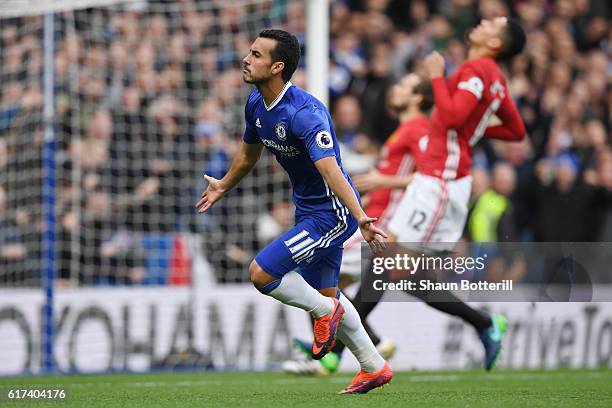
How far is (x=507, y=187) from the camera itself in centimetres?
1365

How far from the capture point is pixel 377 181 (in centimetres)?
891

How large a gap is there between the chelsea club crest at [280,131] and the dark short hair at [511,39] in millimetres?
2816

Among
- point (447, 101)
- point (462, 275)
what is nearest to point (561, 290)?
point (462, 275)

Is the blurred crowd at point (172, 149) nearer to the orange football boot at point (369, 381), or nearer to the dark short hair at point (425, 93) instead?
the dark short hair at point (425, 93)

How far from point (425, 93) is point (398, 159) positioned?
651 millimetres

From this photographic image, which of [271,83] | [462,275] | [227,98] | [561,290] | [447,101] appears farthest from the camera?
[227,98]

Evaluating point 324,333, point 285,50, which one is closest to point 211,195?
point 285,50

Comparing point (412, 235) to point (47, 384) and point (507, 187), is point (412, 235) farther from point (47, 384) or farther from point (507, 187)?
point (507, 187)

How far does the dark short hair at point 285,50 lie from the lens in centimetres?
691

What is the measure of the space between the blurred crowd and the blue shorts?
17.7ft

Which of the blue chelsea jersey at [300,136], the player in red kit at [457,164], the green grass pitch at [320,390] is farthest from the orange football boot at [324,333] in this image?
the player in red kit at [457,164]

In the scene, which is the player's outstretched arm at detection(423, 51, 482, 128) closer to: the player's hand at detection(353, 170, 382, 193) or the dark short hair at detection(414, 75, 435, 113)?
the player's hand at detection(353, 170, 382, 193)

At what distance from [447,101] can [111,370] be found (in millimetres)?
4879

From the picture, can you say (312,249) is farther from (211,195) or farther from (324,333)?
(211,195)
